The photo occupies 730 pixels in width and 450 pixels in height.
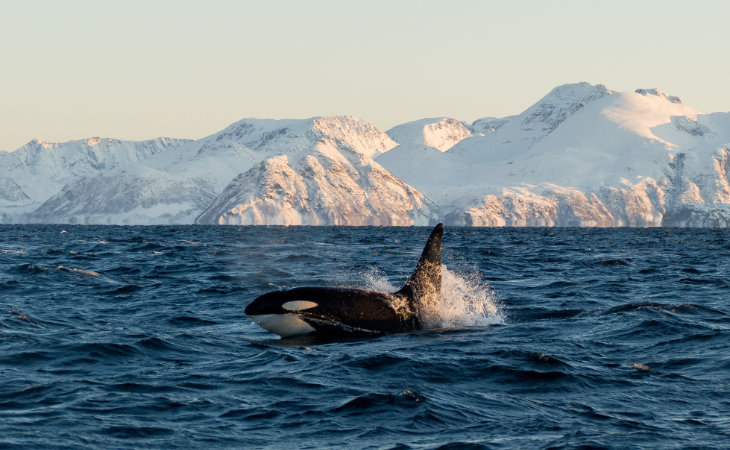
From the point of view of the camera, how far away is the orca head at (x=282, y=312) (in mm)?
19656

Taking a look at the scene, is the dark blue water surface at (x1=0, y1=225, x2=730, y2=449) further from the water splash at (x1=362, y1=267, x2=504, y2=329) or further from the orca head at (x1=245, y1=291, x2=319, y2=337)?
the orca head at (x1=245, y1=291, x2=319, y2=337)

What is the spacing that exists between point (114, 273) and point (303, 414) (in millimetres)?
27245

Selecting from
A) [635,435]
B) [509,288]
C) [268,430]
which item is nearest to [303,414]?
[268,430]

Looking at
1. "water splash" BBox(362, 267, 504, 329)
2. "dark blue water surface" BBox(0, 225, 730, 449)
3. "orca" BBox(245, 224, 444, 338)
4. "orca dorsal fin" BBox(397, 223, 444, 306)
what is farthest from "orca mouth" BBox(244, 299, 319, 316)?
"orca dorsal fin" BBox(397, 223, 444, 306)

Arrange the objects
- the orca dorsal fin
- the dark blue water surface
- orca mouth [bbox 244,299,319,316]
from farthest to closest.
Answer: the orca dorsal fin < orca mouth [bbox 244,299,319,316] < the dark blue water surface

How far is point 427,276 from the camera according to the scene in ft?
72.3

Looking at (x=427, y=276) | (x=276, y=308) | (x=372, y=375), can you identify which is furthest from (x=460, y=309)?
(x=372, y=375)

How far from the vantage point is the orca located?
19.8 m

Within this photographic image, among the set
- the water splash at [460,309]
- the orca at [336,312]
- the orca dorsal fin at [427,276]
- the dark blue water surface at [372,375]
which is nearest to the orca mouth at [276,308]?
the orca at [336,312]

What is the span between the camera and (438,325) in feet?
73.0

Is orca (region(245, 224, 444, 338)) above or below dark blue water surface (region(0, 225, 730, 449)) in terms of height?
above

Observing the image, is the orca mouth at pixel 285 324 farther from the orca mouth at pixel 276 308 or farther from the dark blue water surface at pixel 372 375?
the dark blue water surface at pixel 372 375

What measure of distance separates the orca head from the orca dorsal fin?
2.83 meters

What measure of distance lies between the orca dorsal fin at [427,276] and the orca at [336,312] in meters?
0.03
